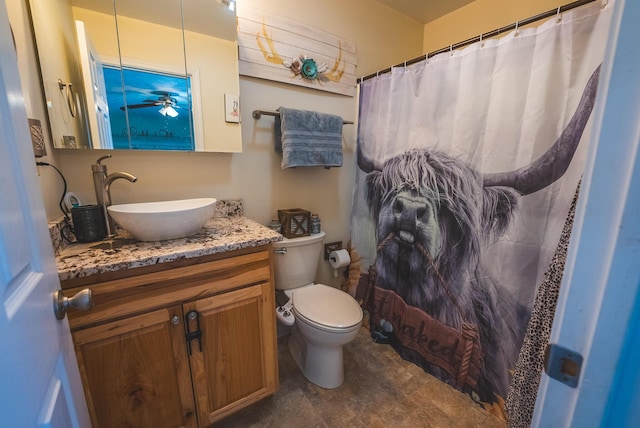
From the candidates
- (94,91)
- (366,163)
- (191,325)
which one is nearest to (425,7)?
(366,163)

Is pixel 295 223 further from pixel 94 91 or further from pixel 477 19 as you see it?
pixel 477 19

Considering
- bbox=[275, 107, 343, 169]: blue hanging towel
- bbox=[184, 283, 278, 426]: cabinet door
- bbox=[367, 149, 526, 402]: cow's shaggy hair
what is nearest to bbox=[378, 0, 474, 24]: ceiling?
bbox=[275, 107, 343, 169]: blue hanging towel

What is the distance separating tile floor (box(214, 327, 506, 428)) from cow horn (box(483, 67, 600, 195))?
113 cm

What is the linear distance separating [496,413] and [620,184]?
149cm

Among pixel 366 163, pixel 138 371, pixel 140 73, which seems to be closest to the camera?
pixel 138 371

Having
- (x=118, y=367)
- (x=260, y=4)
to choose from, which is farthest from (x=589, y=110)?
(x=118, y=367)

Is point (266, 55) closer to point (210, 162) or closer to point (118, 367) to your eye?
point (210, 162)

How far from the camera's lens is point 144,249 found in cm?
95

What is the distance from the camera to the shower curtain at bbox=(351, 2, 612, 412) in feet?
3.30

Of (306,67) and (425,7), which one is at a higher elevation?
(425,7)

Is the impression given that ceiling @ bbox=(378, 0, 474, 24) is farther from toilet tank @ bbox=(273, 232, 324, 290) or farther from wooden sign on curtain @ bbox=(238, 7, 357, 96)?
toilet tank @ bbox=(273, 232, 324, 290)

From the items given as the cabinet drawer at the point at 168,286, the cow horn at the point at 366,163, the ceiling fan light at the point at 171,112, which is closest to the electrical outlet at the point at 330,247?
the cow horn at the point at 366,163

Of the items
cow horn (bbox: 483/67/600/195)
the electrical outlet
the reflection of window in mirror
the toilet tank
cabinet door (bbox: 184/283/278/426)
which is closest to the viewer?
cow horn (bbox: 483/67/600/195)

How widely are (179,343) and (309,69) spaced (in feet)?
5.34
